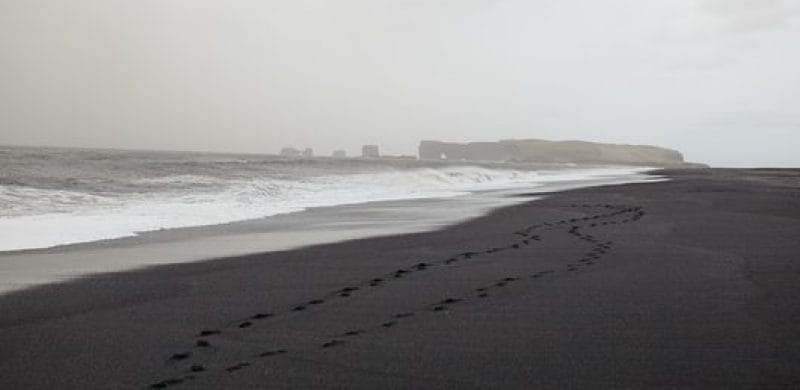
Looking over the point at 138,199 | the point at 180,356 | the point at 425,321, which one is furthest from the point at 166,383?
the point at 138,199

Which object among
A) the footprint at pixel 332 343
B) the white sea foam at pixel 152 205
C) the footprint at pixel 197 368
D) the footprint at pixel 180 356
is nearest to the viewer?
the footprint at pixel 197 368

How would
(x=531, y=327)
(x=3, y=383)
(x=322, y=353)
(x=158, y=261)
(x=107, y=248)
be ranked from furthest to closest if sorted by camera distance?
1. (x=107, y=248)
2. (x=158, y=261)
3. (x=531, y=327)
4. (x=322, y=353)
5. (x=3, y=383)

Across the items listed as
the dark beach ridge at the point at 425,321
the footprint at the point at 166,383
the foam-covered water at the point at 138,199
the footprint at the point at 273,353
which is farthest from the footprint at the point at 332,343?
the foam-covered water at the point at 138,199

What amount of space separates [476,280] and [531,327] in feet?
6.20

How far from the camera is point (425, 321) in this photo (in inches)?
200

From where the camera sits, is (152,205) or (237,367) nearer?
(237,367)

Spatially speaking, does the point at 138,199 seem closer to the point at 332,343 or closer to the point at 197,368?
the point at 332,343

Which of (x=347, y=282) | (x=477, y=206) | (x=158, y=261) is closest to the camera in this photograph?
(x=347, y=282)

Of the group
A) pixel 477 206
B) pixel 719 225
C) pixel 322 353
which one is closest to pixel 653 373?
pixel 322 353

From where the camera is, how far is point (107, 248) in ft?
30.9

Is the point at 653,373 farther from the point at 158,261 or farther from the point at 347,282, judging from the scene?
the point at 158,261

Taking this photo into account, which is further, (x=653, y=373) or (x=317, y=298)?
(x=317, y=298)

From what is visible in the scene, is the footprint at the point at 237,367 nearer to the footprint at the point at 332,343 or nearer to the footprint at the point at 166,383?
the footprint at the point at 166,383

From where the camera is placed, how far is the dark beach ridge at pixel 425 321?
384 centimetres
